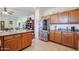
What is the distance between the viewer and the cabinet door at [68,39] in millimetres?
4480

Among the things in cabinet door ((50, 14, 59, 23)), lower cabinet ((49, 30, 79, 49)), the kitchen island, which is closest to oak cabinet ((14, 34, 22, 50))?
the kitchen island

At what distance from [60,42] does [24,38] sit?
182 centimetres

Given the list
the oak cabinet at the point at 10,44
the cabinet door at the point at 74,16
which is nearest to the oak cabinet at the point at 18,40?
the oak cabinet at the point at 10,44

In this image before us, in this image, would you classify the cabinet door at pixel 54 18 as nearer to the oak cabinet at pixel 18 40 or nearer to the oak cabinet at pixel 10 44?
the oak cabinet at pixel 18 40

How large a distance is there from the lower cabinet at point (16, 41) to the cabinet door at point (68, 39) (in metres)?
1.50

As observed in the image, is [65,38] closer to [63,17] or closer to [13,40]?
[63,17]

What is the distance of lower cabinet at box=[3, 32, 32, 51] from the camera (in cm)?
315

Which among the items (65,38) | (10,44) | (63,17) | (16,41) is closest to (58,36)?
(65,38)

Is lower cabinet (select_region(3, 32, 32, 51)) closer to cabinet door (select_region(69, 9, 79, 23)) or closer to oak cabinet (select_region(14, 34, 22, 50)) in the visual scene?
oak cabinet (select_region(14, 34, 22, 50))

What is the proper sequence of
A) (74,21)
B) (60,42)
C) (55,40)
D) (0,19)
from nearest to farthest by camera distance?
(0,19), (74,21), (60,42), (55,40)
